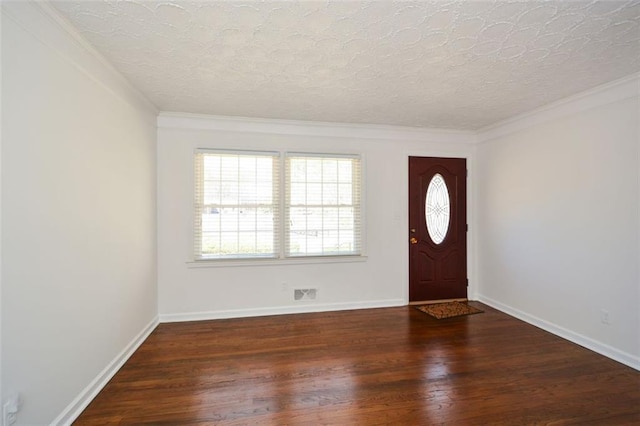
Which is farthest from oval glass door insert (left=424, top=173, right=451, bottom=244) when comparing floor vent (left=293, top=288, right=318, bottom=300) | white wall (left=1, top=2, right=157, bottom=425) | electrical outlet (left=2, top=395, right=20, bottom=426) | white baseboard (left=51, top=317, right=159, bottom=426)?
electrical outlet (left=2, top=395, right=20, bottom=426)

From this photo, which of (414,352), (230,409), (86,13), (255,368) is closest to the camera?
(86,13)

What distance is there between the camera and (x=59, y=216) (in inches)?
71.0

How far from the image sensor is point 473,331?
130 inches

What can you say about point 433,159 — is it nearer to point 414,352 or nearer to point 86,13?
point 414,352

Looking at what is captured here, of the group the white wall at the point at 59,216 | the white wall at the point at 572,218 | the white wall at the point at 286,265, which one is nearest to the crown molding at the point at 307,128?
the white wall at the point at 286,265

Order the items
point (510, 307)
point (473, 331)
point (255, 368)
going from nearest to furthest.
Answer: point (255, 368) < point (473, 331) < point (510, 307)

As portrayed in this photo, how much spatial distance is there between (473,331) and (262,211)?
2.92 m

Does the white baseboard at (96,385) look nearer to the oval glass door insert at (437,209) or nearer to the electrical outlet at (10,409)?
the electrical outlet at (10,409)

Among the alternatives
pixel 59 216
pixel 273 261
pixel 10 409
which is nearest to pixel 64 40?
pixel 59 216

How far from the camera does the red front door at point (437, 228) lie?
4.25 metres

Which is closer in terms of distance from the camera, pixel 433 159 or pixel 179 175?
pixel 179 175

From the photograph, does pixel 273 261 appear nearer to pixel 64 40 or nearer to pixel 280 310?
pixel 280 310

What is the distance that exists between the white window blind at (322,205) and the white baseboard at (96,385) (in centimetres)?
188

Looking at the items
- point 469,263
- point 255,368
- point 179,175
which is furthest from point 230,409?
point 469,263
